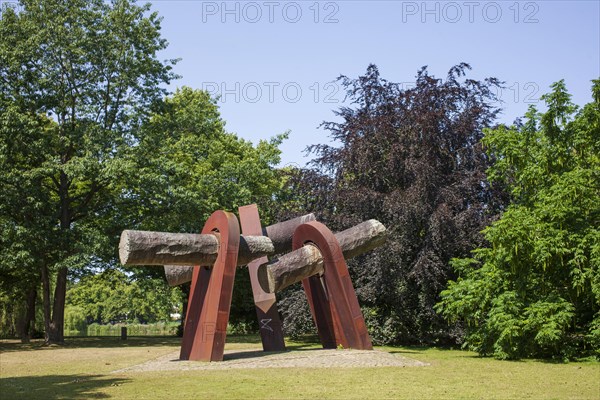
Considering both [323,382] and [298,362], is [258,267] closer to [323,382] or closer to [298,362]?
[298,362]

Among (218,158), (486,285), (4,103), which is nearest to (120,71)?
(4,103)

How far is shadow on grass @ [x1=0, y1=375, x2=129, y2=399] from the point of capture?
10.7 metres

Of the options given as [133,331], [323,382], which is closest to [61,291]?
[323,382]

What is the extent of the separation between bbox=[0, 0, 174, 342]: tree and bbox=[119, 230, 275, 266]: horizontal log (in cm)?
1193

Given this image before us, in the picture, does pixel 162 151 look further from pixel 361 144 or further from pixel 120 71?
pixel 361 144

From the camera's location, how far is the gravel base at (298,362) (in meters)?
14.7

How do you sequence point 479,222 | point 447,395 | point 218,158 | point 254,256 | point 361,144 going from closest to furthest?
point 447,395 < point 254,256 < point 479,222 < point 361,144 < point 218,158

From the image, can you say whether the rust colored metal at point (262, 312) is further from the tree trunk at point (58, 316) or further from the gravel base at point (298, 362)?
the tree trunk at point (58, 316)

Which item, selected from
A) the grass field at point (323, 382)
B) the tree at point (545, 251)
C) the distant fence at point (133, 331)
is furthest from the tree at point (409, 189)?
the distant fence at point (133, 331)

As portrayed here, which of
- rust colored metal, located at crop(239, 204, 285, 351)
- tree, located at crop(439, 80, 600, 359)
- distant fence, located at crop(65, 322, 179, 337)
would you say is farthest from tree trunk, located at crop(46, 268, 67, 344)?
tree, located at crop(439, 80, 600, 359)

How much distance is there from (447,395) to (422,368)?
168 inches

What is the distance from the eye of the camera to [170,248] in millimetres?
14695

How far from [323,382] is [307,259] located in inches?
201

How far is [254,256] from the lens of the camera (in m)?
16.6
